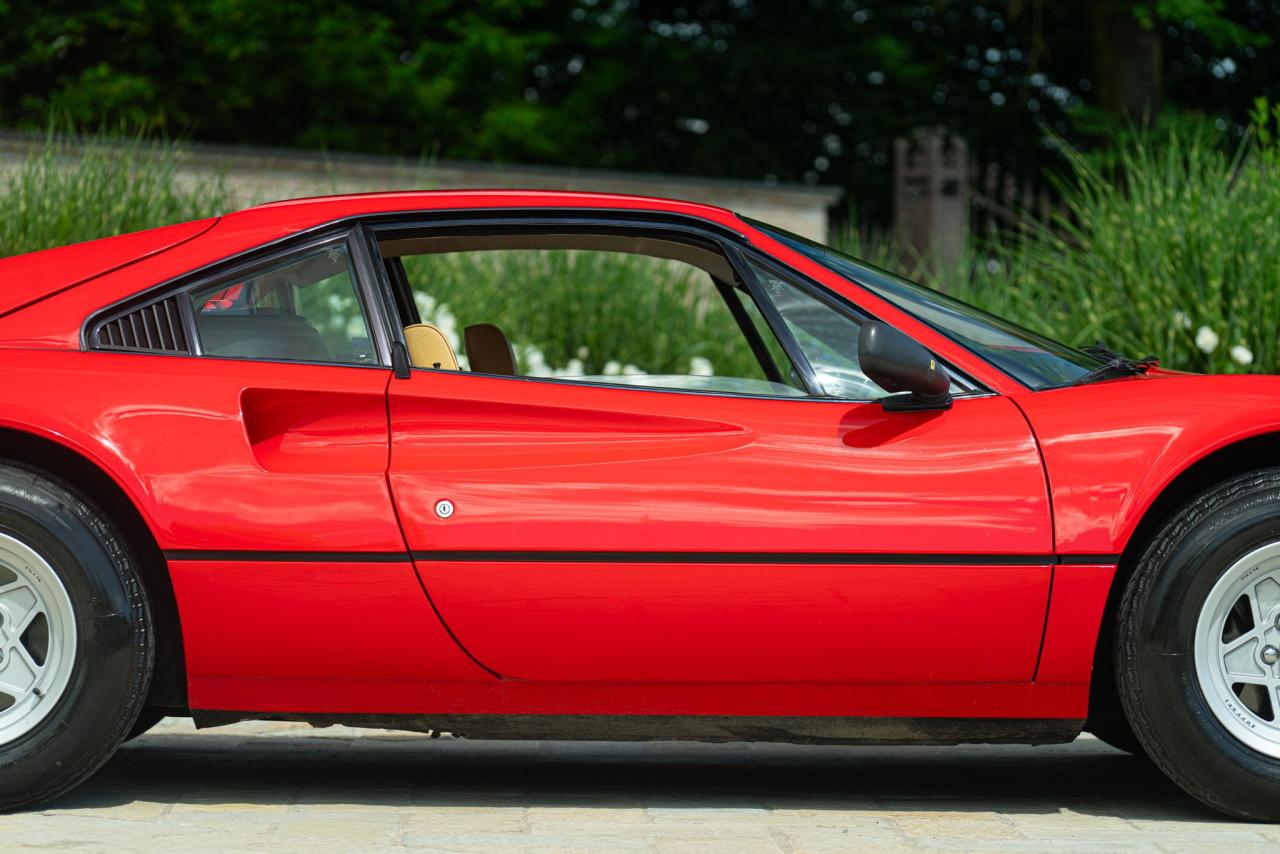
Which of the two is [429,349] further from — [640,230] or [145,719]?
[145,719]

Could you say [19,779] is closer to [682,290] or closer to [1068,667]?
[1068,667]

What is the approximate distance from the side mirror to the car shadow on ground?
105 centimetres

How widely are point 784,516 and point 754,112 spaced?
24.1 metres

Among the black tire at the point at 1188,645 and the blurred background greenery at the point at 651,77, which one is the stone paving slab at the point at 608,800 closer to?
the black tire at the point at 1188,645

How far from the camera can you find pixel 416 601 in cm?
384

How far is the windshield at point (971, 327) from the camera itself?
411 cm

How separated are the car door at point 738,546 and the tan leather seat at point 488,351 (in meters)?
0.84

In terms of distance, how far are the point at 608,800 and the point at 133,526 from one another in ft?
4.37

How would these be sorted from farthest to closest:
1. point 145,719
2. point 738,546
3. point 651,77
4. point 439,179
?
point 651,77
point 439,179
point 145,719
point 738,546

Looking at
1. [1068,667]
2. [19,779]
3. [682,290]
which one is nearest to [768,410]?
[1068,667]

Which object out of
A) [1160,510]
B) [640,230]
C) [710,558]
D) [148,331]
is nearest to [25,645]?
[148,331]

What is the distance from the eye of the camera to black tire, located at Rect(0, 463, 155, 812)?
3889 millimetres

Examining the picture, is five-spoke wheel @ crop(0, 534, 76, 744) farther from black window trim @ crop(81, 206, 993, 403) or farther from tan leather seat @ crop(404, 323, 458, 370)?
tan leather seat @ crop(404, 323, 458, 370)

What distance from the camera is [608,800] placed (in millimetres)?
4285
